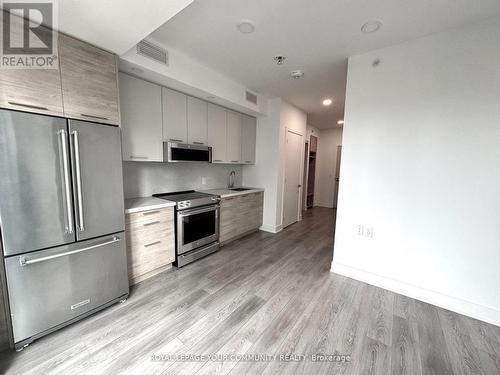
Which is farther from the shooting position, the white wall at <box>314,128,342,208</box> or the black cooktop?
the white wall at <box>314,128,342,208</box>

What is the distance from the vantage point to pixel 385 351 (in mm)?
1559

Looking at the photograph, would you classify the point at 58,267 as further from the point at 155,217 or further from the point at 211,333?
the point at 211,333

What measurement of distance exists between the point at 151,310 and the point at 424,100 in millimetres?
3553

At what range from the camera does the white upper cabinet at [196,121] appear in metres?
3.04

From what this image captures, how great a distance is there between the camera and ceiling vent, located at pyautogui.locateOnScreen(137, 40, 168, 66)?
2088 millimetres

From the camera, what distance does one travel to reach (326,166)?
23.7 feet

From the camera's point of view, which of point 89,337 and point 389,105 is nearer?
point 89,337

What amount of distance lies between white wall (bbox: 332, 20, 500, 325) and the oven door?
1967 millimetres

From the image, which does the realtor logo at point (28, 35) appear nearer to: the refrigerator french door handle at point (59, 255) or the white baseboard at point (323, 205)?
the refrigerator french door handle at point (59, 255)

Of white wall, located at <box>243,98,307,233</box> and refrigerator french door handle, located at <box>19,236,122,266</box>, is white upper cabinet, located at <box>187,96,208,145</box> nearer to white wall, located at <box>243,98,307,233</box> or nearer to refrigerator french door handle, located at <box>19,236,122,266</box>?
white wall, located at <box>243,98,307,233</box>

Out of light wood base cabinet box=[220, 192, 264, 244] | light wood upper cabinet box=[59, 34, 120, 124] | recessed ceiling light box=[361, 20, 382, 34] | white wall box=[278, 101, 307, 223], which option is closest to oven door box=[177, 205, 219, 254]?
light wood base cabinet box=[220, 192, 264, 244]

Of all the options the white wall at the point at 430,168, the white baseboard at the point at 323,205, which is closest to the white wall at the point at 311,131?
the white baseboard at the point at 323,205

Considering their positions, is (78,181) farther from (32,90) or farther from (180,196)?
(180,196)

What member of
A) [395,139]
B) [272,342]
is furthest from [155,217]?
[395,139]
